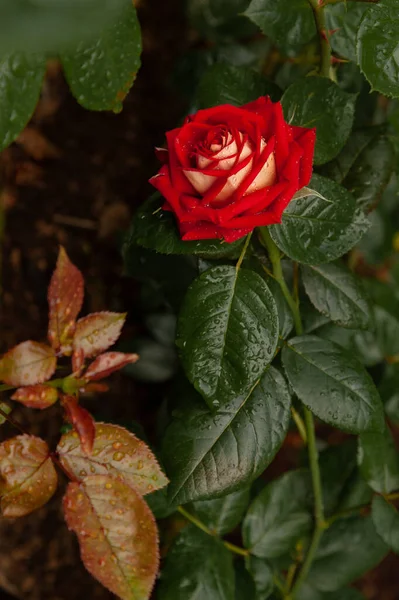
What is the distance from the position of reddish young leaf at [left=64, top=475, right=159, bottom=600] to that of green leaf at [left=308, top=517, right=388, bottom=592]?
0.55 meters

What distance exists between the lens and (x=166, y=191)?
72 cm

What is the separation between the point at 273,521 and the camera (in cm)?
110

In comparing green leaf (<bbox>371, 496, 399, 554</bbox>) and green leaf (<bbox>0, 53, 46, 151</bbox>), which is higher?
green leaf (<bbox>0, 53, 46, 151</bbox>)

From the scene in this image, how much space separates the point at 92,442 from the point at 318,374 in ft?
1.16

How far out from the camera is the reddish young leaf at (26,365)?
0.80 meters

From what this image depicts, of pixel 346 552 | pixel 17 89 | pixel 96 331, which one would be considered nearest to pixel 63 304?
pixel 96 331

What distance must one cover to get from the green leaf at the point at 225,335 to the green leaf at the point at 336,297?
20 cm

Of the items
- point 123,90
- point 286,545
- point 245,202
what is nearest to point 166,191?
point 245,202

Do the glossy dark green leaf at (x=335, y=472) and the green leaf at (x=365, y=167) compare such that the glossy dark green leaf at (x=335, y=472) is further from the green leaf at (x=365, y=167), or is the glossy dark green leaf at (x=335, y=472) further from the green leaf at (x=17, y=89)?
the green leaf at (x=17, y=89)

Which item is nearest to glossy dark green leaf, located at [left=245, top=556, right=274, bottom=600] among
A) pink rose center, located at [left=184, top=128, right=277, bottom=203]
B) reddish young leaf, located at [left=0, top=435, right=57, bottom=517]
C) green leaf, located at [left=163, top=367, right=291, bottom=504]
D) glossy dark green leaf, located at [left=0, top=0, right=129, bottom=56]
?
green leaf, located at [left=163, top=367, right=291, bottom=504]

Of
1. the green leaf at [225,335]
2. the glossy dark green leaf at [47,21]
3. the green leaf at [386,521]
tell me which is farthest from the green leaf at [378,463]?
the glossy dark green leaf at [47,21]

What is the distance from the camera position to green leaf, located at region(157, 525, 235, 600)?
0.98 metres

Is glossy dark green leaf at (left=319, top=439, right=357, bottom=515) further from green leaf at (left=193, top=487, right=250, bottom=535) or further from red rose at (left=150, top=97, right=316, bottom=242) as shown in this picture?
red rose at (left=150, top=97, right=316, bottom=242)

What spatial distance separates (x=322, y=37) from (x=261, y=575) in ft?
3.07
